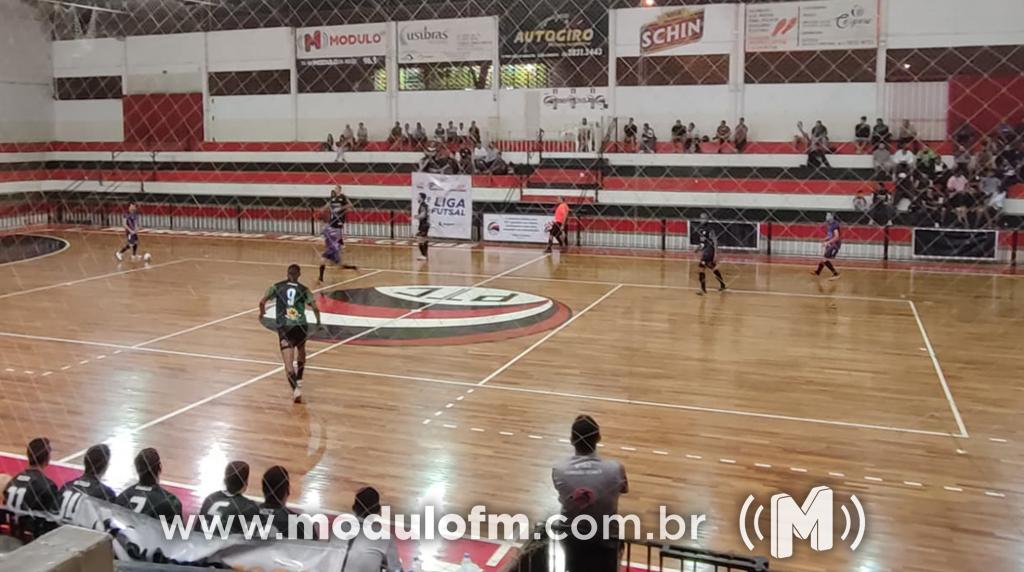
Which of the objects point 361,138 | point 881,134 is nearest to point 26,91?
point 361,138

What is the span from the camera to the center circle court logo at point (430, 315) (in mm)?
11547

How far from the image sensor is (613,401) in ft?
28.3

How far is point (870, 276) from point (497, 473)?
501 inches

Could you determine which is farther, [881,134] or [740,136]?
[740,136]

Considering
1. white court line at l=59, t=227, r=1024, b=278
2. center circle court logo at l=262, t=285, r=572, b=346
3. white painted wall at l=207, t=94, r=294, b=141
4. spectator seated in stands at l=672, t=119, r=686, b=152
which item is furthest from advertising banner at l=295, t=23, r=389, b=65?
center circle court logo at l=262, t=285, r=572, b=346

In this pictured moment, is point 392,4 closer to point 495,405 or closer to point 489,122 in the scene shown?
point 489,122

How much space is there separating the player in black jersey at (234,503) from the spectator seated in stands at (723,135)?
62.6 ft

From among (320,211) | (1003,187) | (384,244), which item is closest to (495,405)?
(384,244)

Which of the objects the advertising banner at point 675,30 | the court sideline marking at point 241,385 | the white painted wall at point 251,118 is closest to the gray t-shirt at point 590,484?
the court sideline marking at point 241,385

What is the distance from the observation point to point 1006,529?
5.61 m

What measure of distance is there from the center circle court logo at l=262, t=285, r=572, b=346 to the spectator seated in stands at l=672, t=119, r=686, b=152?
8854mm

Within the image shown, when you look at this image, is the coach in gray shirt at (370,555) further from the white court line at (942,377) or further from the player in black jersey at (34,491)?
the white court line at (942,377)

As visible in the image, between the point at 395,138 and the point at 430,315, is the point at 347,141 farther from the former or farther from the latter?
the point at 430,315
